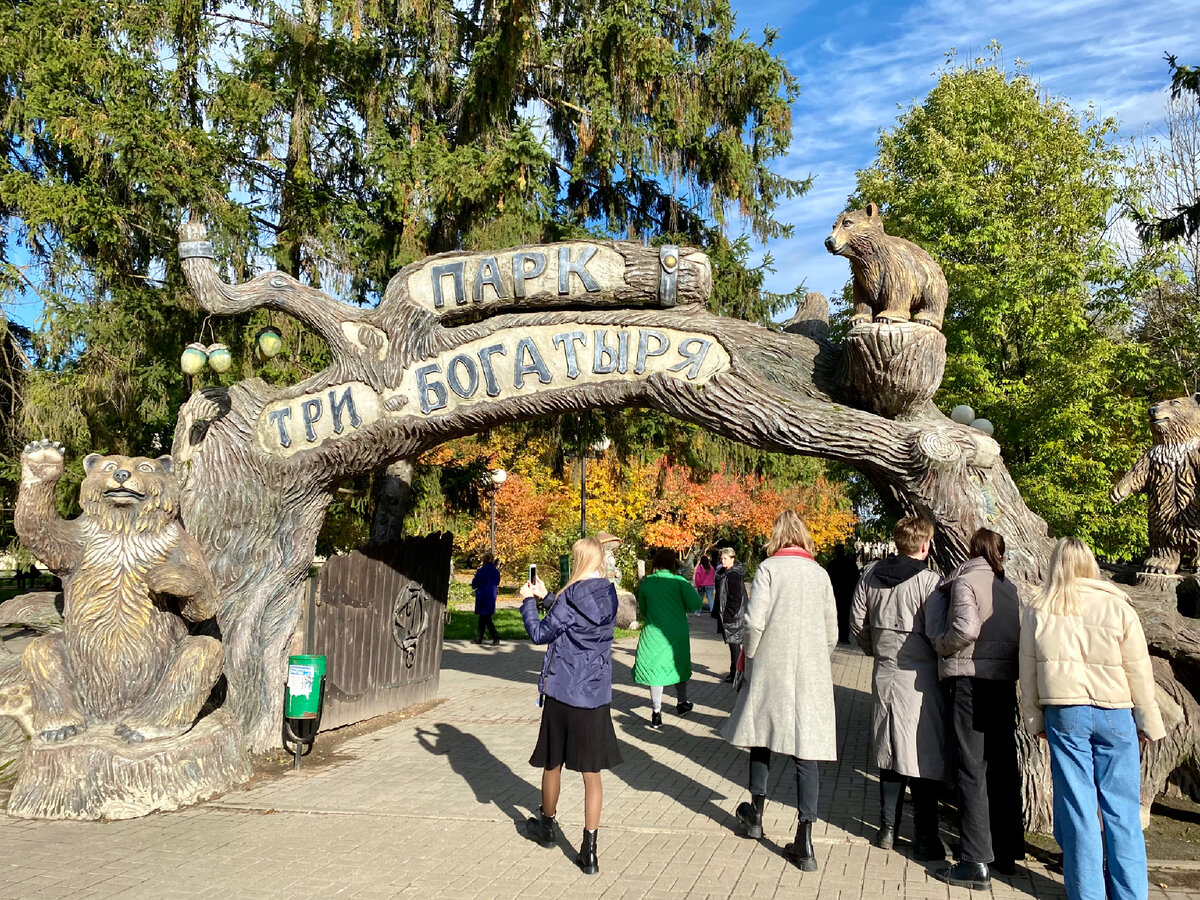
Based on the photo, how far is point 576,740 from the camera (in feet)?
15.8

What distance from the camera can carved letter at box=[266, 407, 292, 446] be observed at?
731 centimetres

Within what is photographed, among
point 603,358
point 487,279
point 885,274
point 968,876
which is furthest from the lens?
point 487,279

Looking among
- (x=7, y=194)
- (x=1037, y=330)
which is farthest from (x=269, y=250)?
(x=1037, y=330)

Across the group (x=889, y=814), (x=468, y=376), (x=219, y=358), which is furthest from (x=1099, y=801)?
(x=219, y=358)

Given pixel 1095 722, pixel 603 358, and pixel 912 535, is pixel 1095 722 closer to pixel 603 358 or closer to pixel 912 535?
pixel 912 535

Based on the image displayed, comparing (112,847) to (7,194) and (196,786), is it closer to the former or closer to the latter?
(196,786)

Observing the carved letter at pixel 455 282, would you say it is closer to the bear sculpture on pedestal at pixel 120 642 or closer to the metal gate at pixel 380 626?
the bear sculpture on pedestal at pixel 120 642

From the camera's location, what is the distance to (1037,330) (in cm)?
1483

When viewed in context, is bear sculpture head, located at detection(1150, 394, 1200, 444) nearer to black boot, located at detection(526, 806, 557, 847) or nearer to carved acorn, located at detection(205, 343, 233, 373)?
black boot, located at detection(526, 806, 557, 847)

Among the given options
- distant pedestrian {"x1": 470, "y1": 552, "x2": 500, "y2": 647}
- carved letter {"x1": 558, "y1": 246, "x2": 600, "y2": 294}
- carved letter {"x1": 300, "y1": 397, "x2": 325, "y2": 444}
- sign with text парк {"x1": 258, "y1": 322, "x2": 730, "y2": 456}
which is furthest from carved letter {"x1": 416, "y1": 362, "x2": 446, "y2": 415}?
distant pedestrian {"x1": 470, "y1": 552, "x2": 500, "y2": 647}

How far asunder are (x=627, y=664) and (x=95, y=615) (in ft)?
27.6

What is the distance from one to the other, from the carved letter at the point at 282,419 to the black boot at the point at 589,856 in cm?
413

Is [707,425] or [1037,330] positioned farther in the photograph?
[1037,330]

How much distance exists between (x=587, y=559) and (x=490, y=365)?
95.4 inches
